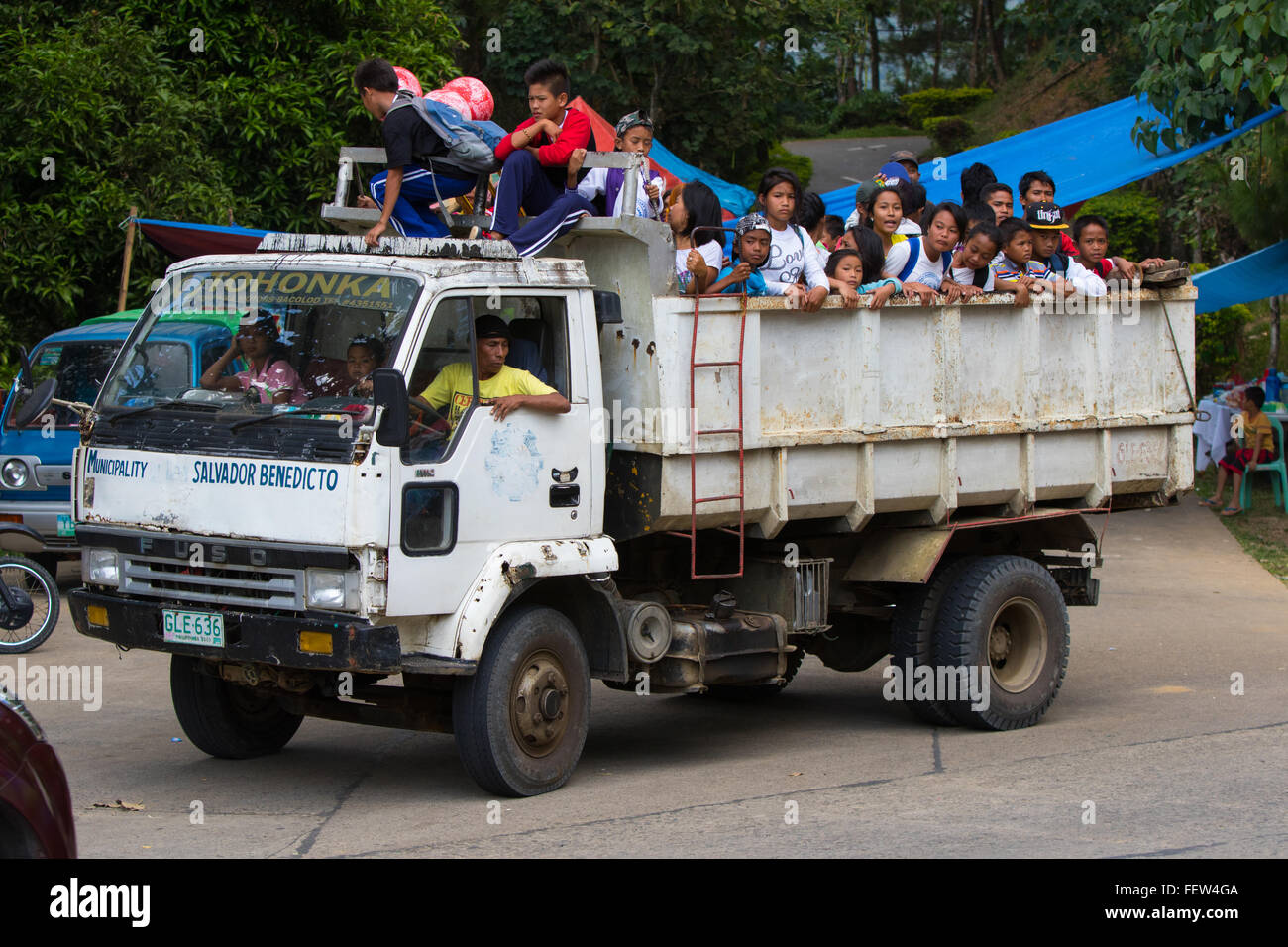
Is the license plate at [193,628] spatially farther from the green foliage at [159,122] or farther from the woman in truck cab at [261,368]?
the green foliage at [159,122]

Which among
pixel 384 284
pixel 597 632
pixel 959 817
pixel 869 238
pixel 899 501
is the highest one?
pixel 869 238

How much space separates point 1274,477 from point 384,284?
13647mm

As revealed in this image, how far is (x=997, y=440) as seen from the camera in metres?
7.83

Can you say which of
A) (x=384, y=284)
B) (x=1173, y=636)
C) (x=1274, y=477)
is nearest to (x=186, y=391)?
(x=384, y=284)

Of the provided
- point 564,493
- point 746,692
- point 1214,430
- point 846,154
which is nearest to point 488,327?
point 564,493

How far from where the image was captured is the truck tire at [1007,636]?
25.3 ft

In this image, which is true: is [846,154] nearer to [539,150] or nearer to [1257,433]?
[1257,433]

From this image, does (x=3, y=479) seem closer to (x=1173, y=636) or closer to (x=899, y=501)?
(x=899, y=501)

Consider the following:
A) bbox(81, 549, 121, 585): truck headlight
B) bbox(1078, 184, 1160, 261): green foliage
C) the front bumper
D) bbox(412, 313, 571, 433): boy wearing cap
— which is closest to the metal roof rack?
bbox(412, 313, 571, 433): boy wearing cap

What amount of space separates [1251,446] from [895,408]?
9.93 metres

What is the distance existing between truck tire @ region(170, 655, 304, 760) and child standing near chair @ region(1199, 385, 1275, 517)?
11.8 m

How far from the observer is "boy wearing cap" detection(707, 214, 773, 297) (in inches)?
274

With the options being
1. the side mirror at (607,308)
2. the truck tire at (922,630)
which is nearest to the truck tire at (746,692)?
the truck tire at (922,630)

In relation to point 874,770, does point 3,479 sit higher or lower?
higher
